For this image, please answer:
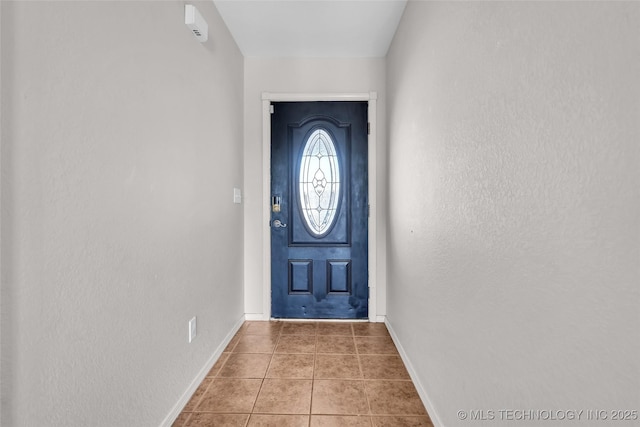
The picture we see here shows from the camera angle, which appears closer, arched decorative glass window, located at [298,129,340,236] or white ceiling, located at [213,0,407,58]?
white ceiling, located at [213,0,407,58]

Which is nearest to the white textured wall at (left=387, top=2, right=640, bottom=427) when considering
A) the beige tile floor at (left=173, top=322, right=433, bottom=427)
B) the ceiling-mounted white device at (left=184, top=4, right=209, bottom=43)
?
→ the beige tile floor at (left=173, top=322, right=433, bottom=427)

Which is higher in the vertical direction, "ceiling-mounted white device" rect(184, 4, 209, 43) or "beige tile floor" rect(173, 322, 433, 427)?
"ceiling-mounted white device" rect(184, 4, 209, 43)

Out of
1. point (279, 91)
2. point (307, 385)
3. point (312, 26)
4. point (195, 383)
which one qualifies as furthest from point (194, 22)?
point (307, 385)

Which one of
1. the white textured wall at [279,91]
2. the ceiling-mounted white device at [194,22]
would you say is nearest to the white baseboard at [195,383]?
the white textured wall at [279,91]

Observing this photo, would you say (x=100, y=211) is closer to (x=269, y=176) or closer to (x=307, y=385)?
(x=307, y=385)

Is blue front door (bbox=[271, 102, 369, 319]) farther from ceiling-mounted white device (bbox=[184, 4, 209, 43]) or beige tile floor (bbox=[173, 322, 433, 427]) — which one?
ceiling-mounted white device (bbox=[184, 4, 209, 43])

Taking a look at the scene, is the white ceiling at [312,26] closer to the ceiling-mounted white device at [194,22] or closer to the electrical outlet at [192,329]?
the ceiling-mounted white device at [194,22]

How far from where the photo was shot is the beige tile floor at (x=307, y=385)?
1710mm

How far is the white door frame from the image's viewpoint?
123 inches

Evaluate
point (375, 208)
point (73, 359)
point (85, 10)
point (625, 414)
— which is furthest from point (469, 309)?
point (375, 208)

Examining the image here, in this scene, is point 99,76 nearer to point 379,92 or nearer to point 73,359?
point 73,359

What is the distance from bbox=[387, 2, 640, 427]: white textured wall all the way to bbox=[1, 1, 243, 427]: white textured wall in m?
1.32

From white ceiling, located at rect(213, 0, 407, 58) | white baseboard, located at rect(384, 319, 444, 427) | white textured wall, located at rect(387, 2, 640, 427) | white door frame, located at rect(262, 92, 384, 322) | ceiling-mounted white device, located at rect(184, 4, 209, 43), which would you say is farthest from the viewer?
white door frame, located at rect(262, 92, 384, 322)

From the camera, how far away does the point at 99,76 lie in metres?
1.15
